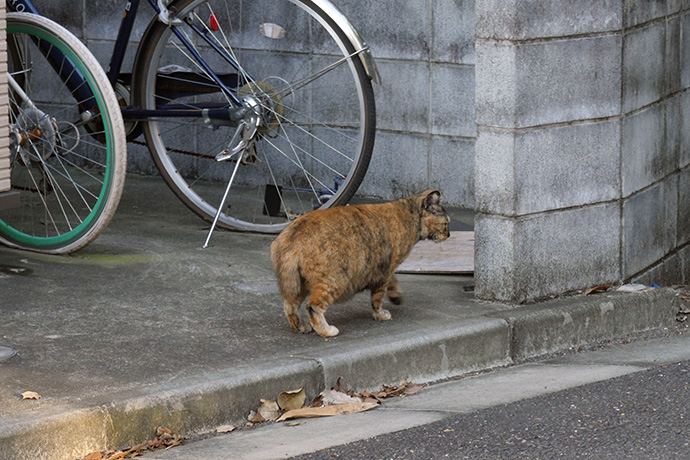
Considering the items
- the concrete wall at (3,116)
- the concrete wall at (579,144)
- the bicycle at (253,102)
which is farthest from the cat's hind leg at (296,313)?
the concrete wall at (3,116)

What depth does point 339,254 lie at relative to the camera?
5.00 meters

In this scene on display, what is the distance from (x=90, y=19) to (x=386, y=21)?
2.65 m

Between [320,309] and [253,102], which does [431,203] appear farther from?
[253,102]

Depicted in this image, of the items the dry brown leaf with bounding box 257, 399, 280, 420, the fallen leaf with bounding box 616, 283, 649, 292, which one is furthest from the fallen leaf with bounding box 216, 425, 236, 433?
the fallen leaf with bounding box 616, 283, 649, 292

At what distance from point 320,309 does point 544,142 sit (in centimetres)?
150

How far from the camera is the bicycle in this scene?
22.2ft

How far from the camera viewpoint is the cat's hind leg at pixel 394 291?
18.2ft

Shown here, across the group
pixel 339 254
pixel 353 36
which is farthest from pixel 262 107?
pixel 339 254

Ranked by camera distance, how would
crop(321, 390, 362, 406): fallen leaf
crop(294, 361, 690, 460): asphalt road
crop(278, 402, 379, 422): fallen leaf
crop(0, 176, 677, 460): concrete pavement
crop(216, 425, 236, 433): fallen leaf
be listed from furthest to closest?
crop(321, 390, 362, 406): fallen leaf, crop(278, 402, 379, 422): fallen leaf, crop(216, 425, 236, 433): fallen leaf, crop(0, 176, 677, 460): concrete pavement, crop(294, 361, 690, 460): asphalt road

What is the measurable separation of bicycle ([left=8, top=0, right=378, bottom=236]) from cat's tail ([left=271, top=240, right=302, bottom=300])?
1631mm

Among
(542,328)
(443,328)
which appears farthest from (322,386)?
(542,328)

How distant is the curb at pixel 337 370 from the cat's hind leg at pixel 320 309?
182mm

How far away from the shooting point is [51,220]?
23.1 feet

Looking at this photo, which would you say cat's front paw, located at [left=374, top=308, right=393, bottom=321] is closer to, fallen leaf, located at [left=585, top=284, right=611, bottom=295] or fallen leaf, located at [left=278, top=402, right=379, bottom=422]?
fallen leaf, located at [left=278, top=402, right=379, bottom=422]
